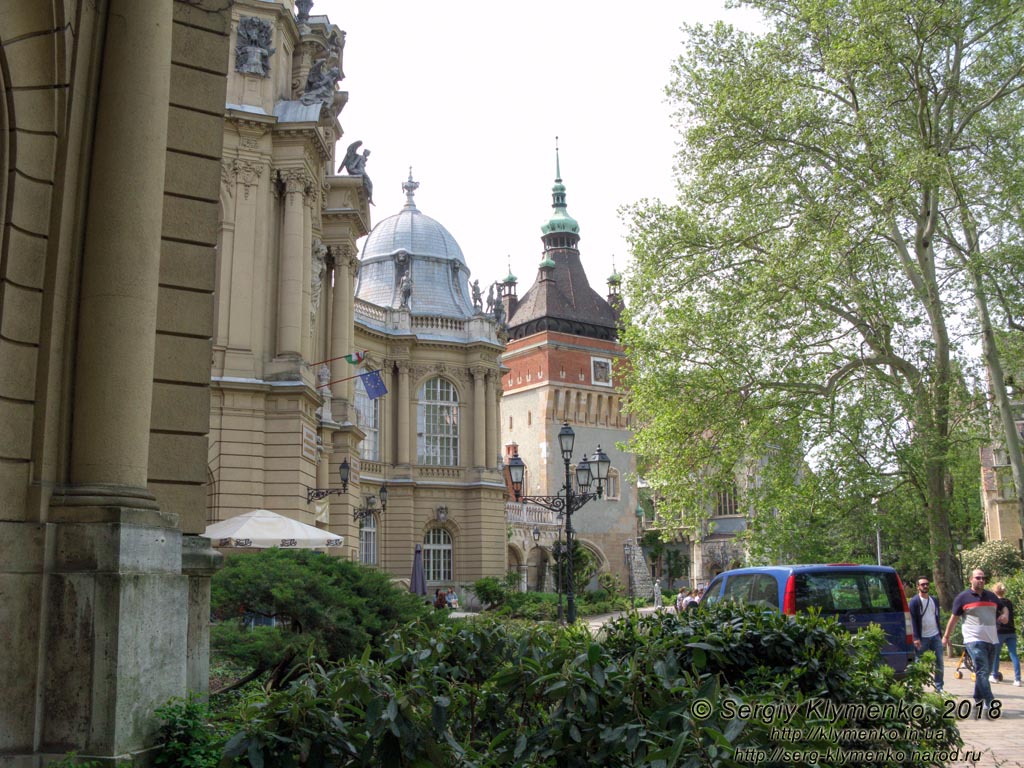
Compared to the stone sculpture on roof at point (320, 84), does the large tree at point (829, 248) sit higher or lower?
lower

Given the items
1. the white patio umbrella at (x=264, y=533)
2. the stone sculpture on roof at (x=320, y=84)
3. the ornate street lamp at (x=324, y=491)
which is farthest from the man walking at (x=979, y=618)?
the stone sculpture on roof at (x=320, y=84)

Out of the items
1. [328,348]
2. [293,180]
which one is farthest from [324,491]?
[293,180]

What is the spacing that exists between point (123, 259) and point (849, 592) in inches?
396

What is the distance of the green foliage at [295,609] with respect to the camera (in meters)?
9.63

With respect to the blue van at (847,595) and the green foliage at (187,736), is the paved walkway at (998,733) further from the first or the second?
the green foliage at (187,736)

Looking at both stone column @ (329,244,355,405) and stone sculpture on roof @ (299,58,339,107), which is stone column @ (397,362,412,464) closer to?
stone column @ (329,244,355,405)

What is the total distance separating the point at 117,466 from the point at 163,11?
3192 millimetres

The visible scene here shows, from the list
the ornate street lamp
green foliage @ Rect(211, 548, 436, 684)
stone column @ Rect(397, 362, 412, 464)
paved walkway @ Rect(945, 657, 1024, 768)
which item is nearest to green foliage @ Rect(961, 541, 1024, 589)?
paved walkway @ Rect(945, 657, 1024, 768)

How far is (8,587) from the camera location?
5824 millimetres

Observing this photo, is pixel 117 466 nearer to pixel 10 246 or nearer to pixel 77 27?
pixel 10 246

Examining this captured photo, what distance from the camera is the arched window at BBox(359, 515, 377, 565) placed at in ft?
143

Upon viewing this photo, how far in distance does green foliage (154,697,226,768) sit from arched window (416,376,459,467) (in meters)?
41.4

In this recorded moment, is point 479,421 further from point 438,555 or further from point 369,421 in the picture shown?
point 438,555

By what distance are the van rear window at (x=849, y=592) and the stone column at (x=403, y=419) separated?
3459cm
